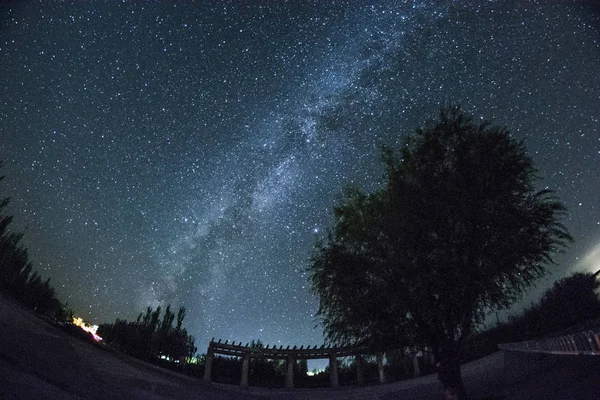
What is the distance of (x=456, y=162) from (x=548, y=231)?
17.2 ft

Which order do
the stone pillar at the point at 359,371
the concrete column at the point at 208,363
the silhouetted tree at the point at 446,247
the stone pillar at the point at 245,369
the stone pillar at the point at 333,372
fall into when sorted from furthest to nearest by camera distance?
the stone pillar at the point at 359,371
the stone pillar at the point at 333,372
the stone pillar at the point at 245,369
the concrete column at the point at 208,363
the silhouetted tree at the point at 446,247

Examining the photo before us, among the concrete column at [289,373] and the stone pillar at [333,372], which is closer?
the concrete column at [289,373]

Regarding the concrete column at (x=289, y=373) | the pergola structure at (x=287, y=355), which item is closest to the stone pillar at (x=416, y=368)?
the pergola structure at (x=287, y=355)

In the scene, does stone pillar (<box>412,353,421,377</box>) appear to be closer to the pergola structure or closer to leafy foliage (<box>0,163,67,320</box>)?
the pergola structure

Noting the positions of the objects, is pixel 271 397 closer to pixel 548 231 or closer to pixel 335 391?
pixel 335 391

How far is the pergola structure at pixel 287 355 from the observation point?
2630 centimetres

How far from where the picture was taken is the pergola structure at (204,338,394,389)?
86.3ft

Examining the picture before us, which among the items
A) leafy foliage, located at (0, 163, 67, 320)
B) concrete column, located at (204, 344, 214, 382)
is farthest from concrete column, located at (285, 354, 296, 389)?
leafy foliage, located at (0, 163, 67, 320)

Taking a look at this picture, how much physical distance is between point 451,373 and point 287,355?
18.1 meters

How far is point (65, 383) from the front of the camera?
9898 millimetres

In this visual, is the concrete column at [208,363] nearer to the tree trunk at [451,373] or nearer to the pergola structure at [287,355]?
the pergola structure at [287,355]

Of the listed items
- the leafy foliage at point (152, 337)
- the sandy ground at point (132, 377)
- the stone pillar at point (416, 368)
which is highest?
the leafy foliage at point (152, 337)

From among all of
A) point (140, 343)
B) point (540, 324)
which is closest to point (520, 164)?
point (540, 324)

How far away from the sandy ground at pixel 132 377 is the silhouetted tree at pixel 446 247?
3.40 meters
